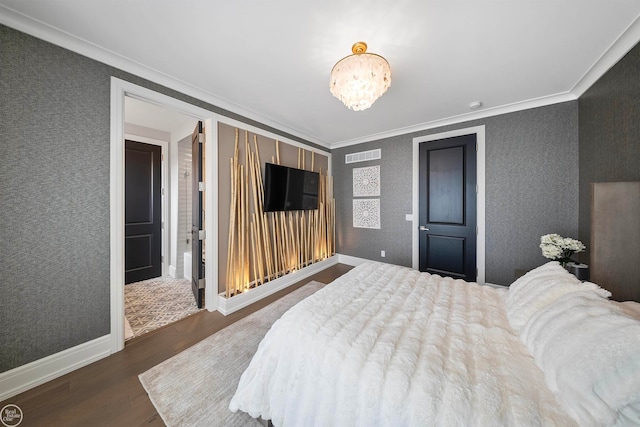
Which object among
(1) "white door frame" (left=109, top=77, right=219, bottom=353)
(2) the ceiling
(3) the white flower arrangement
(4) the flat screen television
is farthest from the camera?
(4) the flat screen television

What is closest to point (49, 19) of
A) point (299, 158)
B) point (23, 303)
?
point (23, 303)

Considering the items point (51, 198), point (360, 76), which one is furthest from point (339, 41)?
point (51, 198)

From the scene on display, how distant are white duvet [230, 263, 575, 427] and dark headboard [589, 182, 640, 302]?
577 millimetres

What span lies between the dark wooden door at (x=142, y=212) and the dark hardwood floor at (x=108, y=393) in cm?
181

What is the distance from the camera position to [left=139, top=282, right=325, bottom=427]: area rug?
4.21 feet

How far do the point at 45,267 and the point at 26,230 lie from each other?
29 cm

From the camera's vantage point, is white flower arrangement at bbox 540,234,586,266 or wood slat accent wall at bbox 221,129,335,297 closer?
white flower arrangement at bbox 540,234,586,266

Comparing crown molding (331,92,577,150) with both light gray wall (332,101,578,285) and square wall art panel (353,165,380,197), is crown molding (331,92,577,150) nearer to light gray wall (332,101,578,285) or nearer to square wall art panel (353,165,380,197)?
light gray wall (332,101,578,285)

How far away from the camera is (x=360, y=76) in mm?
1557

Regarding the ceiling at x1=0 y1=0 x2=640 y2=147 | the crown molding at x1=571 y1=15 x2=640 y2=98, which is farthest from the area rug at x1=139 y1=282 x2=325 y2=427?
the crown molding at x1=571 y1=15 x2=640 y2=98

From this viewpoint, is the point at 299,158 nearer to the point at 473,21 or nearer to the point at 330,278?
the point at 330,278

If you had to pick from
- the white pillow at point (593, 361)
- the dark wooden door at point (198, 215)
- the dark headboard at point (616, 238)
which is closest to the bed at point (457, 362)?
the white pillow at point (593, 361)

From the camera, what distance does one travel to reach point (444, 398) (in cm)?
80

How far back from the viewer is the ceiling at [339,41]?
4.53 ft
